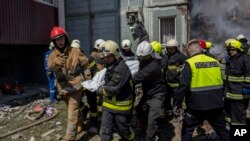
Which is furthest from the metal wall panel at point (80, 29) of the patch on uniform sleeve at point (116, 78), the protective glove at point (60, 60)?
the patch on uniform sleeve at point (116, 78)

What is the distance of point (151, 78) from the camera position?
509 cm

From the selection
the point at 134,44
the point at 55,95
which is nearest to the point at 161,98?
the point at 55,95

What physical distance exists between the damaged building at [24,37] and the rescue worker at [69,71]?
4.90 metres

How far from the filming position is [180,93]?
14.7ft

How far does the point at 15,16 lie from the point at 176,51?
6.29m

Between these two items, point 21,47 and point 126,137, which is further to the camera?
point 21,47

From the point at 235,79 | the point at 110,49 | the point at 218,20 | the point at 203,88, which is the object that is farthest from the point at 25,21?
the point at 218,20

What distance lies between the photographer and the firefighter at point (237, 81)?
5.20m

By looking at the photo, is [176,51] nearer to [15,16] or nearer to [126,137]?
[126,137]

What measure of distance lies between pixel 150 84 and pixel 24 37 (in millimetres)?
6787

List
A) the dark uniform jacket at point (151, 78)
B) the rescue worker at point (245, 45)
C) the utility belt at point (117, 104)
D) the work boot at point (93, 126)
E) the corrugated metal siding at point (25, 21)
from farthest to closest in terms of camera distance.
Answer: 1. the corrugated metal siding at point (25, 21)
2. the rescue worker at point (245, 45)
3. the work boot at point (93, 126)
4. the dark uniform jacket at point (151, 78)
5. the utility belt at point (117, 104)

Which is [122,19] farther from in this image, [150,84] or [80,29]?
[150,84]

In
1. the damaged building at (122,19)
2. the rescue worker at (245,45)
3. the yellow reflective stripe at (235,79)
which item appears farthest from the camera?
the damaged building at (122,19)

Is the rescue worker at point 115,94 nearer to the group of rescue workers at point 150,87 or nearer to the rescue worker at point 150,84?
the group of rescue workers at point 150,87
